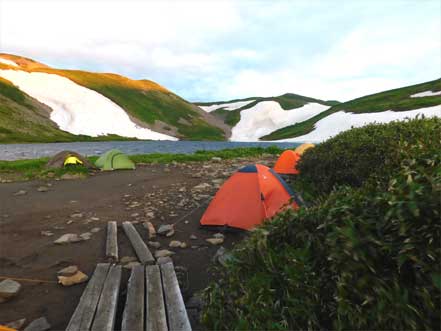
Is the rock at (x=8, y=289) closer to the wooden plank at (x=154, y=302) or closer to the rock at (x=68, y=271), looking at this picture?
the rock at (x=68, y=271)

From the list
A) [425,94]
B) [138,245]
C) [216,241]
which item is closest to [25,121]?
[138,245]

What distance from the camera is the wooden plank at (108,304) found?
12.1ft

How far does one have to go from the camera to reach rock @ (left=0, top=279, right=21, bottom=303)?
4855 mm

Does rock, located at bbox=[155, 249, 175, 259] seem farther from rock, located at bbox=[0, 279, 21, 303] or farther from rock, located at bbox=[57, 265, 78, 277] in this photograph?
rock, located at bbox=[0, 279, 21, 303]

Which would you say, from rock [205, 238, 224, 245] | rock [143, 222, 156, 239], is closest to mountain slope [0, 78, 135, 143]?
rock [143, 222, 156, 239]

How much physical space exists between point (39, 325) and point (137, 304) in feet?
5.16

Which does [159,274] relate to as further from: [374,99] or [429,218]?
[374,99]

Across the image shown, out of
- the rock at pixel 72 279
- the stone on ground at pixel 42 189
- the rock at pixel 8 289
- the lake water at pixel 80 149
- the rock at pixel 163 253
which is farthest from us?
the lake water at pixel 80 149

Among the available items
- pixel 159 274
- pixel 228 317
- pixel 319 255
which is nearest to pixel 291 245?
pixel 319 255

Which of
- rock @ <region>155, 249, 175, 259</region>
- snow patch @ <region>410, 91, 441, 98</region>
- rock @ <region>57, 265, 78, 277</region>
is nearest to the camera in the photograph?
rock @ <region>57, 265, 78, 277</region>

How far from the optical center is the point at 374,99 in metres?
142

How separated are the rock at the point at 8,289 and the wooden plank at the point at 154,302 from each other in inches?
95.3

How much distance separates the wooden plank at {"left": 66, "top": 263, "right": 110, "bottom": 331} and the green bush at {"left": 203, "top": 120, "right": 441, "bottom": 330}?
6.00 ft

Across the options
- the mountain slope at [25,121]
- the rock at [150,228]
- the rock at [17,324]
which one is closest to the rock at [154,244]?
the rock at [150,228]
